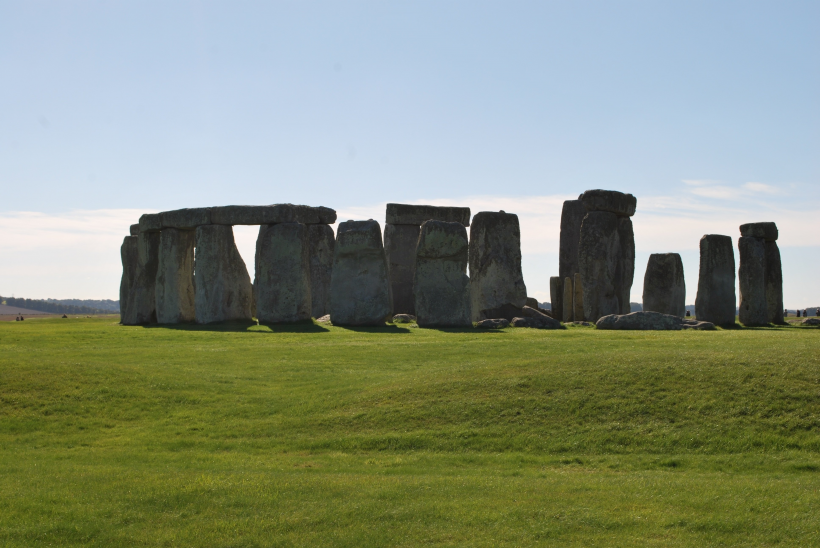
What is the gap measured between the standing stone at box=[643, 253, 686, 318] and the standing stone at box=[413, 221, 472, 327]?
743 cm

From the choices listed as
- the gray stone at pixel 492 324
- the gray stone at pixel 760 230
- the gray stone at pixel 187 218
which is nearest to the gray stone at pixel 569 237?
the gray stone at pixel 760 230

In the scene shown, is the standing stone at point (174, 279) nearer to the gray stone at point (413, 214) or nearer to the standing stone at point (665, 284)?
the gray stone at point (413, 214)

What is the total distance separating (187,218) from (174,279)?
2203mm

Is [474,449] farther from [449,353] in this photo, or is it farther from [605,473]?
[449,353]

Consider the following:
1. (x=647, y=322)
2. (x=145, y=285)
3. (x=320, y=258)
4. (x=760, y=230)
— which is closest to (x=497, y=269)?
(x=647, y=322)

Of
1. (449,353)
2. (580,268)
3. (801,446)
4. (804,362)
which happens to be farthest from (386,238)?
(801,446)

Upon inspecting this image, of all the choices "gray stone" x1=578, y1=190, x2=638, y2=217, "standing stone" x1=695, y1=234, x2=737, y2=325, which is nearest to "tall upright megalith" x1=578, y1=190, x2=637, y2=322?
"gray stone" x1=578, y1=190, x2=638, y2=217

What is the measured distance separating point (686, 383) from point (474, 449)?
357cm

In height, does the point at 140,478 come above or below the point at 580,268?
below

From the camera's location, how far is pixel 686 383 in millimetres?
12875

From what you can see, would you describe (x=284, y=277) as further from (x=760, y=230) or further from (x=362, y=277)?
(x=760, y=230)

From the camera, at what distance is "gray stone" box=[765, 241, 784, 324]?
30297mm

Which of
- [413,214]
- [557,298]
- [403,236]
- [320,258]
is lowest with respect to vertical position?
[557,298]

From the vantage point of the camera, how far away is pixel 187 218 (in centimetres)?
2961
